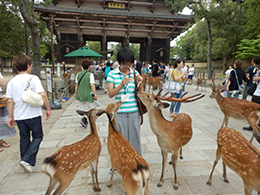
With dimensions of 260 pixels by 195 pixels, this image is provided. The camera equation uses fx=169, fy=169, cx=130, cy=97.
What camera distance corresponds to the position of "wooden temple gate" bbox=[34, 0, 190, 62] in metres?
17.7

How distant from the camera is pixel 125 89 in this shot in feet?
7.25

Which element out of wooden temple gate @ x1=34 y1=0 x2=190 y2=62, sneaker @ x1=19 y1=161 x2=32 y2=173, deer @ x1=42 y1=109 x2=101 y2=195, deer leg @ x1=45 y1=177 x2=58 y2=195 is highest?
wooden temple gate @ x1=34 y1=0 x2=190 y2=62

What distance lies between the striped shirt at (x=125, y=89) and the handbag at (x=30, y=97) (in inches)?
41.4

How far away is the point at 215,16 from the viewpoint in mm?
15070

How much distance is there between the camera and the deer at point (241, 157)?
5.67ft

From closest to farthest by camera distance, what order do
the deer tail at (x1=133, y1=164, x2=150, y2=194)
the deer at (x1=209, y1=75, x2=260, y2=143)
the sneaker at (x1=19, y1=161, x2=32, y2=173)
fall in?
1. the deer tail at (x1=133, y1=164, x2=150, y2=194)
2. the sneaker at (x1=19, y1=161, x2=32, y2=173)
3. the deer at (x1=209, y1=75, x2=260, y2=143)

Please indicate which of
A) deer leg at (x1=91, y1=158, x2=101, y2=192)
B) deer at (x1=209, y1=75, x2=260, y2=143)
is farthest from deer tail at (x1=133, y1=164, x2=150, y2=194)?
deer at (x1=209, y1=75, x2=260, y2=143)

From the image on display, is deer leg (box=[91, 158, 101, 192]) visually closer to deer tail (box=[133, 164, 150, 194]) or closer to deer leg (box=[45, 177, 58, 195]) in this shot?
deer leg (box=[45, 177, 58, 195])

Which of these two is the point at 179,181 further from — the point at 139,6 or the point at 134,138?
the point at 139,6

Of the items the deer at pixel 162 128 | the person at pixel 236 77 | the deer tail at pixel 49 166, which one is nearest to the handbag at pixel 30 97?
the deer tail at pixel 49 166

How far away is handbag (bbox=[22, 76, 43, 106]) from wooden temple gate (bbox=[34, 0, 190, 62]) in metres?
16.8

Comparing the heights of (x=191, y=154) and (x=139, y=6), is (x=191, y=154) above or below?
below

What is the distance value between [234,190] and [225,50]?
74.6 ft

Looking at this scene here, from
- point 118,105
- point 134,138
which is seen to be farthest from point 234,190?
point 118,105
